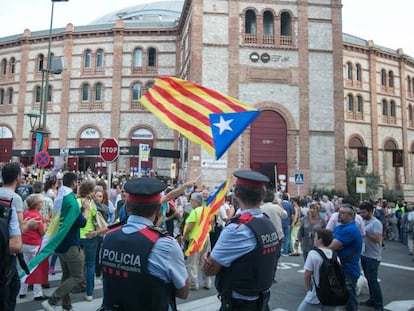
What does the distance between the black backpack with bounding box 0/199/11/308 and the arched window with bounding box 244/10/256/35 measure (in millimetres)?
24433

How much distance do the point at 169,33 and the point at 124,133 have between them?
10.7 meters

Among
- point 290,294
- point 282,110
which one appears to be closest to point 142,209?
point 290,294

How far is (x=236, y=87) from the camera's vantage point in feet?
79.5

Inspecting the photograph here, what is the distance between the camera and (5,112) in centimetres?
3606

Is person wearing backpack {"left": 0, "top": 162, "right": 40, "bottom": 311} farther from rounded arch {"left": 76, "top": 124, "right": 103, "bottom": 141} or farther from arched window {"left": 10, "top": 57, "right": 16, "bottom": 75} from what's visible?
arched window {"left": 10, "top": 57, "right": 16, "bottom": 75}

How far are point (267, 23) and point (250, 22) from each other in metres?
1.34

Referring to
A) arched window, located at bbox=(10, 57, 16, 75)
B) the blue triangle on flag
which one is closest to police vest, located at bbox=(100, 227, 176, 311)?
the blue triangle on flag

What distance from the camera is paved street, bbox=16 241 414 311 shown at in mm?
5824

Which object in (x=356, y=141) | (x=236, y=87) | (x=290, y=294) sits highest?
(x=236, y=87)

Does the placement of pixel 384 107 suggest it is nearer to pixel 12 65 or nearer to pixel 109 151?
pixel 109 151

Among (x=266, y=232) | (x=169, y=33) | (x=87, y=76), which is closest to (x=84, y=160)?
(x=87, y=76)

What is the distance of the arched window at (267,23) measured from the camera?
25.7 meters

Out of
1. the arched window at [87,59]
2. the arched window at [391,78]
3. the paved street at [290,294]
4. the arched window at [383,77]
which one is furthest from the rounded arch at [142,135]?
the arched window at [391,78]

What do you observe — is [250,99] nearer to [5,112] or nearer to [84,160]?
[84,160]
